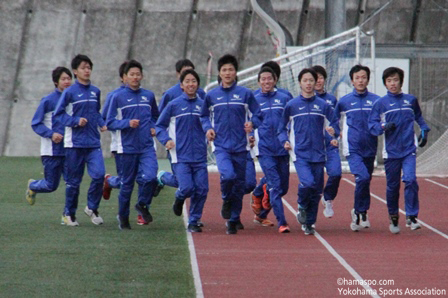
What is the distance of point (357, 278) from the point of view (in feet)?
29.5

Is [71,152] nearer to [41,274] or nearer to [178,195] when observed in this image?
[178,195]

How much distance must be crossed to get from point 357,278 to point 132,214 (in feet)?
19.4

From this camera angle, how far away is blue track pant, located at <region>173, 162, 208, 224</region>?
40.1 feet

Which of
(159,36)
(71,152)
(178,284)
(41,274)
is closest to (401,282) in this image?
(178,284)

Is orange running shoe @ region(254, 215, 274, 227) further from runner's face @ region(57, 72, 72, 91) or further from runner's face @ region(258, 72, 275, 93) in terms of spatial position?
runner's face @ region(57, 72, 72, 91)

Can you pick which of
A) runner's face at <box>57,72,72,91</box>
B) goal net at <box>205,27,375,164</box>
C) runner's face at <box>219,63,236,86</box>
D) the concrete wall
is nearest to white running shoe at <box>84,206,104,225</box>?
runner's face at <box>57,72,72,91</box>

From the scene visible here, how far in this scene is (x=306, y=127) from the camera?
12328 mm

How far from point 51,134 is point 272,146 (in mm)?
2741

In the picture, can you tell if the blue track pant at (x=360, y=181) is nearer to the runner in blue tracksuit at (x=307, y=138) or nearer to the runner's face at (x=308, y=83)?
the runner in blue tracksuit at (x=307, y=138)

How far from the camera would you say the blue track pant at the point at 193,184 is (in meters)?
12.2

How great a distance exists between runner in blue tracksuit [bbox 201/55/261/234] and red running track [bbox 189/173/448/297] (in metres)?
0.70

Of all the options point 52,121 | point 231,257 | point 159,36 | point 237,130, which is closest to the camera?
point 231,257

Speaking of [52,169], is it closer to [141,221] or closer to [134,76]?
[141,221]

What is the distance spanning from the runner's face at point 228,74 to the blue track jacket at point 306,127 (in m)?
0.74
